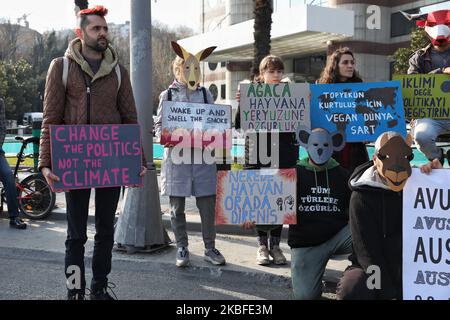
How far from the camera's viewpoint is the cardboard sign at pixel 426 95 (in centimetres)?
448

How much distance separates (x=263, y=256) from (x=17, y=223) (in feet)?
11.5

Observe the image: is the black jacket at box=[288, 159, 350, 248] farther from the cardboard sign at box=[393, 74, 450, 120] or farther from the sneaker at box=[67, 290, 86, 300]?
the sneaker at box=[67, 290, 86, 300]

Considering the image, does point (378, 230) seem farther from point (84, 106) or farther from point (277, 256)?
point (84, 106)

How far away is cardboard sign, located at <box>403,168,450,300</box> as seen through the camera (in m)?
3.35

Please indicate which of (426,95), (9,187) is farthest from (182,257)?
(9,187)

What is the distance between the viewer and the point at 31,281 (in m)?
4.55

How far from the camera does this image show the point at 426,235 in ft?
11.2

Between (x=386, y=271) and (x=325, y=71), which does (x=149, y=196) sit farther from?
(x=386, y=271)

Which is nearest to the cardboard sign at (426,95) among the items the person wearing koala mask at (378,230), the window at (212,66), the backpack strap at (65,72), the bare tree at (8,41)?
the person wearing koala mask at (378,230)

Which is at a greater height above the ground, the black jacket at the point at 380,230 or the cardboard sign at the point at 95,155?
the cardboard sign at the point at 95,155

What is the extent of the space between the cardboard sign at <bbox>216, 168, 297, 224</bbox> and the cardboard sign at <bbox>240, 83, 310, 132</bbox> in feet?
1.74

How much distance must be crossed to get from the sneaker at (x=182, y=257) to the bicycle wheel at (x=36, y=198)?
114 inches

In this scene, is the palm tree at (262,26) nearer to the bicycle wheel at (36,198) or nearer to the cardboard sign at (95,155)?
the bicycle wheel at (36,198)
